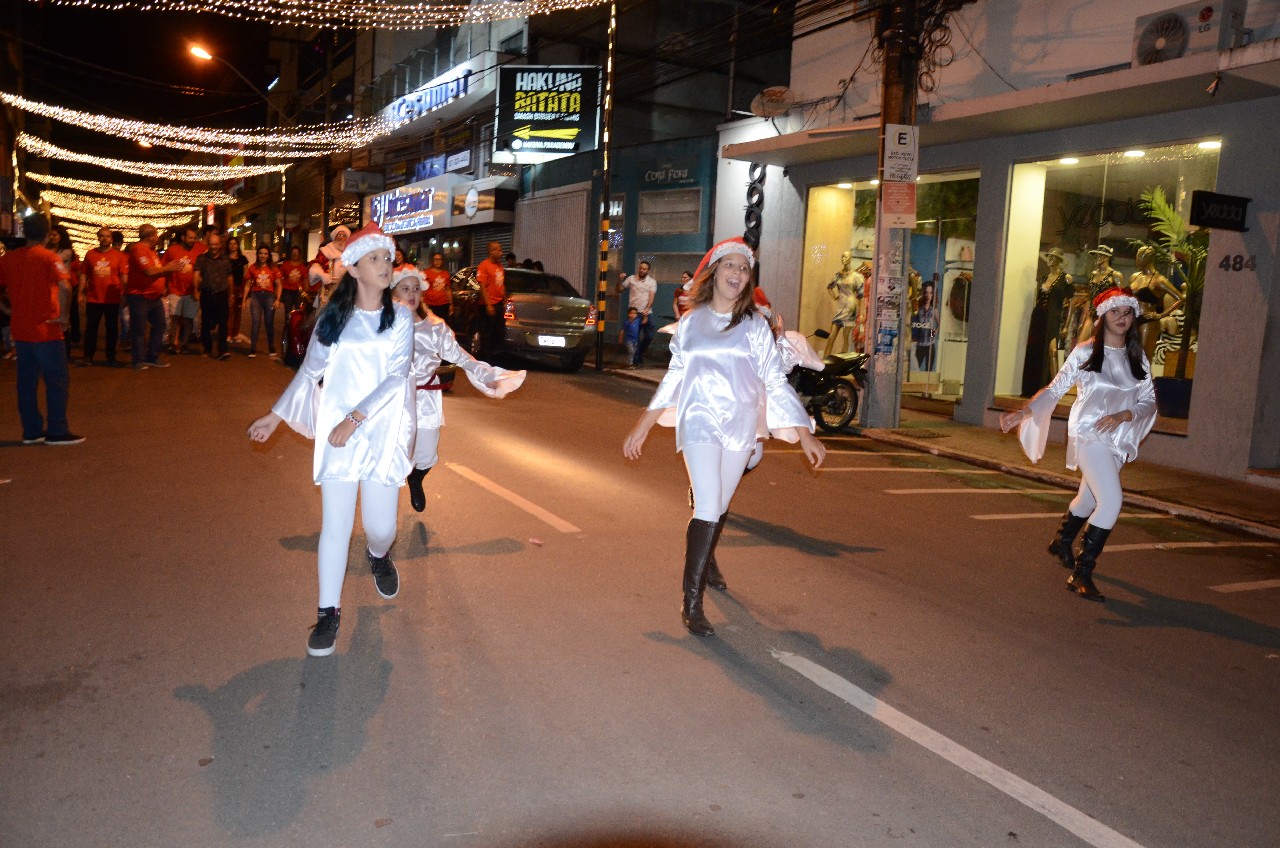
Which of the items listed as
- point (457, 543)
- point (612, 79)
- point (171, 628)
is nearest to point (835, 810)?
point (171, 628)

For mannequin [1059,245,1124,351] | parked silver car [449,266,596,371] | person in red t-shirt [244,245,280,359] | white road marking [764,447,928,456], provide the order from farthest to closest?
person in red t-shirt [244,245,280,359], parked silver car [449,266,596,371], mannequin [1059,245,1124,351], white road marking [764,447,928,456]

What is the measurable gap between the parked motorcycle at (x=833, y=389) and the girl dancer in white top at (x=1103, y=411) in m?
6.93

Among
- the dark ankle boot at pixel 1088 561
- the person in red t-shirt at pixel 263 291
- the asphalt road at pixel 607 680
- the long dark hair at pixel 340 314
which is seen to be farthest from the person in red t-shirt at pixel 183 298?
the dark ankle boot at pixel 1088 561

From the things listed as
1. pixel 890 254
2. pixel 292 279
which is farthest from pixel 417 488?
pixel 292 279

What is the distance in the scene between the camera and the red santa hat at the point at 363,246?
15.4 feet

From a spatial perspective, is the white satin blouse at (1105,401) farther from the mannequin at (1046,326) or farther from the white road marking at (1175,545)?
the mannequin at (1046,326)

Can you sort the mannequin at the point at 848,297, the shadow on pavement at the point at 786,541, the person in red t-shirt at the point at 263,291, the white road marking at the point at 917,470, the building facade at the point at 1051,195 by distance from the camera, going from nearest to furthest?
the shadow on pavement at the point at 786,541 < the white road marking at the point at 917,470 < the building facade at the point at 1051,195 < the mannequin at the point at 848,297 < the person in red t-shirt at the point at 263,291

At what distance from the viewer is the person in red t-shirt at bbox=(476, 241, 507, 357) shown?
18562 millimetres

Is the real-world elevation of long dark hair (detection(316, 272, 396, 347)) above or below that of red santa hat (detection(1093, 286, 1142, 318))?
below

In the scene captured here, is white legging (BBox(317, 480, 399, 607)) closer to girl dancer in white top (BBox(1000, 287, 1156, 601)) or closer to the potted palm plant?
girl dancer in white top (BBox(1000, 287, 1156, 601))

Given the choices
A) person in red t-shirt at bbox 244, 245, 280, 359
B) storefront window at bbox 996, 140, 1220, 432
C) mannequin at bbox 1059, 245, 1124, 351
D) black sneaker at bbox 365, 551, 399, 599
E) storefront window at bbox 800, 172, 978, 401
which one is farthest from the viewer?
person in red t-shirt at bbox 244, 245, 280, 359

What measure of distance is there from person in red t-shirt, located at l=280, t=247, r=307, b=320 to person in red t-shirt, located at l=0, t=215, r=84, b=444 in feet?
32.5

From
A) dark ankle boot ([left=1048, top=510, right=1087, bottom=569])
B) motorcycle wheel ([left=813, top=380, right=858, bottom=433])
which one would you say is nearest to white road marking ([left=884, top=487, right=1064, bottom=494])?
dark ankle boot ([left=1048, top=510, right=1087, bottom=569])

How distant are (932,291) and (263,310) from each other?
11.8 metres
